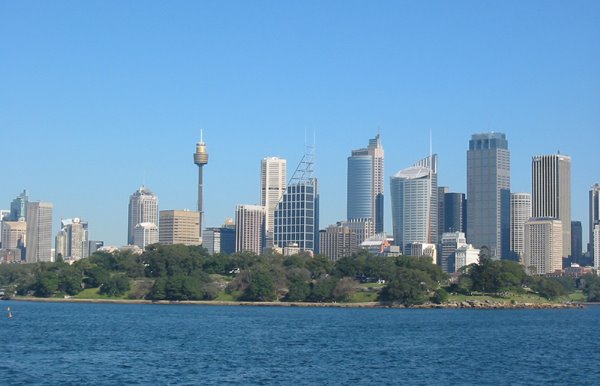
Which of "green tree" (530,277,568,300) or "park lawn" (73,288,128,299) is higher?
"green tree" (530,277,568,300)

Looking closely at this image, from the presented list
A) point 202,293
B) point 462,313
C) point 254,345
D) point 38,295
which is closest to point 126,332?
point 254,345

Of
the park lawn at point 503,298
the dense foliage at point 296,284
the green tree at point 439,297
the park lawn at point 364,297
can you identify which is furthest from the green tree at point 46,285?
the park lawn at point 503,298

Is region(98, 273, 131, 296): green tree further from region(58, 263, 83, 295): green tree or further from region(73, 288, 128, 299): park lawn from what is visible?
region(58, 263, 83, 295): green tree

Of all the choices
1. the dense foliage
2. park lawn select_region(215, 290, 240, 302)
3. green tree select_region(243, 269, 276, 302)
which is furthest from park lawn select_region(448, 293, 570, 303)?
park lawn select_region(215, 290, 240, 302)

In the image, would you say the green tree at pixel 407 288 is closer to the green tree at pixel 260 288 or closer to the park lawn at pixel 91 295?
the green tree at pixel 260 288

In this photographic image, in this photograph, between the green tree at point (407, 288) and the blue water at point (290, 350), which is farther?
the green tree at point (407, 288)

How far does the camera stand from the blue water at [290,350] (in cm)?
6712

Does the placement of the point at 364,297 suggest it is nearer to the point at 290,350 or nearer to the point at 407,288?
the point at 407,288

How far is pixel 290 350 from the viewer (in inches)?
3317

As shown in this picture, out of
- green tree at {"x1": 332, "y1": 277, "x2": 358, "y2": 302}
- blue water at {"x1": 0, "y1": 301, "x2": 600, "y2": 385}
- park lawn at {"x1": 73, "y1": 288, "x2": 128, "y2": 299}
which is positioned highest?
green tree at {"x1": 332, "y1": 277, "x2": 358, "y2": 302}

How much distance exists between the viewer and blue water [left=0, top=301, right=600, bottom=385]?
67.1 metres

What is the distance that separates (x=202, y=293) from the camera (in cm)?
18525

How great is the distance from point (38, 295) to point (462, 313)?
3303 inches

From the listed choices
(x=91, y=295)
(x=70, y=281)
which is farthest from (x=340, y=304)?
(x=70, y=281)
